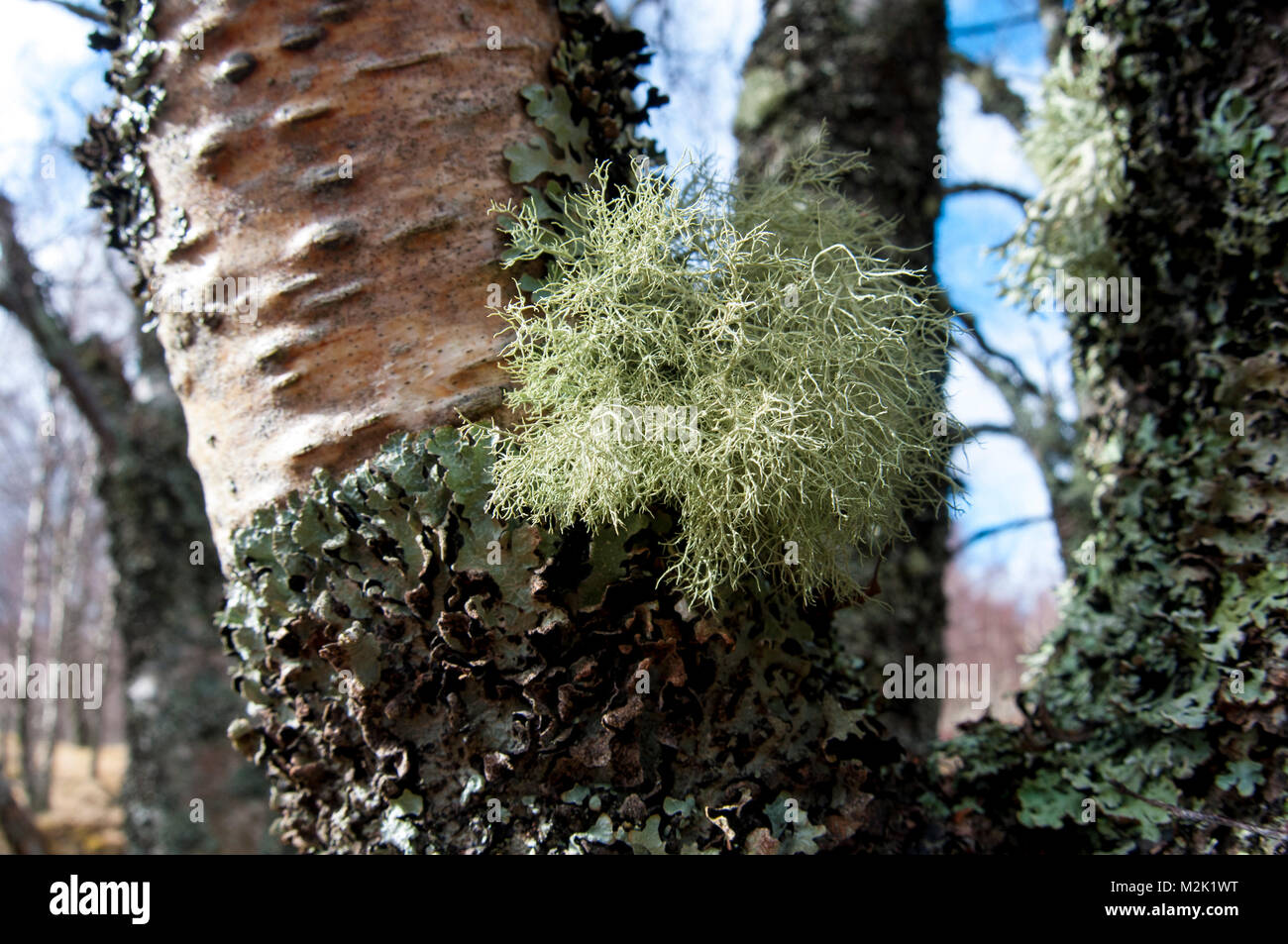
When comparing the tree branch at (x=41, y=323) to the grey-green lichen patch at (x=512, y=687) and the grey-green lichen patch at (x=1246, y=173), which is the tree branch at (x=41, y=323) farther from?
the grey-green lichen patch at (x=1246, y=173)

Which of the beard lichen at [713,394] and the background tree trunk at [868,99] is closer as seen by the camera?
the beard lichen at [713,394]

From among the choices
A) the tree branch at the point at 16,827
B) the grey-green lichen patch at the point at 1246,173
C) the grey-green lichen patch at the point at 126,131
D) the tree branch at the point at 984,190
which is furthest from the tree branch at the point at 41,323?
the grey-green lichen patch at the point at 1246,173

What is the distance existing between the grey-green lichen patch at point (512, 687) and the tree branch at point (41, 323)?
3.37 m

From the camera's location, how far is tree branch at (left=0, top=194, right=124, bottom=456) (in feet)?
12.7

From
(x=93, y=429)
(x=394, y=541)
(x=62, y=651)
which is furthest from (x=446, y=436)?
(x=62, y=651)

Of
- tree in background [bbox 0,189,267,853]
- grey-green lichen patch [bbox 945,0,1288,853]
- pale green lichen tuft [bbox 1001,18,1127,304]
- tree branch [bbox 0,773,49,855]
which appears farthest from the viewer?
tree branch [bbox 0,773,49,855]

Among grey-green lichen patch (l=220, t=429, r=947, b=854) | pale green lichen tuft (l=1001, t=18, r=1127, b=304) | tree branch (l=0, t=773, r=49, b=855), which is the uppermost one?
pale green lichen tuft (l=1001, t=18, r=1127, b=304)

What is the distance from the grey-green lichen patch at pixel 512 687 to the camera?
1076mm

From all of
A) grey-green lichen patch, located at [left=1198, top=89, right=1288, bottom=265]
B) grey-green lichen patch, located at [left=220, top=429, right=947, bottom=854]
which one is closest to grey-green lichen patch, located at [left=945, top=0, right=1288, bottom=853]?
grey-green lichen patch, located at [left=1198, top=89, right=1288, bottom=265]

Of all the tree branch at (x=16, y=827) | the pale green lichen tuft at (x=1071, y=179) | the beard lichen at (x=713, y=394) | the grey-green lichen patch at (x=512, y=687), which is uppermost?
the pale green lichen tuft at (x=1071, y=179)

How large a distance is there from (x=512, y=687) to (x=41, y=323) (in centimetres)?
396

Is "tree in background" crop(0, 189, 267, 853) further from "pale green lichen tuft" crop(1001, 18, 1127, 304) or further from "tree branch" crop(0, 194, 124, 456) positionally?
"pale green lichen tuft" crop(1001, 18, 1127, 304)

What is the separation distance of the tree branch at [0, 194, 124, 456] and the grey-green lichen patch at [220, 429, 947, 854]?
3368mm

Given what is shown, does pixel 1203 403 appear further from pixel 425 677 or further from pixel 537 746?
pixel 425 677
